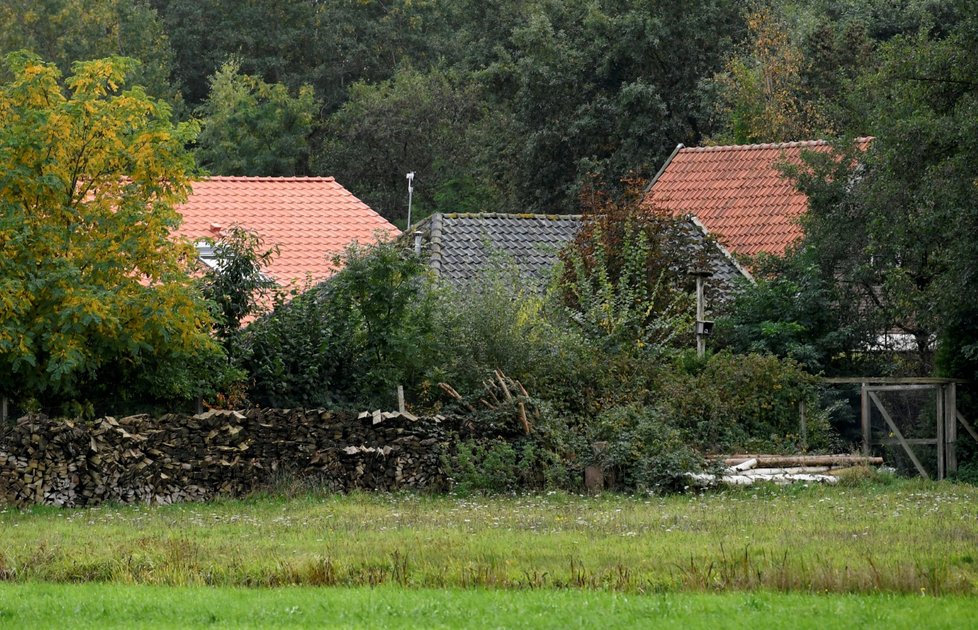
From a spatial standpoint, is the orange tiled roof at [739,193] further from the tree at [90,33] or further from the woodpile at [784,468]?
the tree at [90,33]

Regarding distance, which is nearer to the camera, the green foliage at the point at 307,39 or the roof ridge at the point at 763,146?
the roof ridge at the point at 763,146

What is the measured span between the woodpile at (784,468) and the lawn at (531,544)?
0.97m

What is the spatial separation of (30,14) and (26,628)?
53238 mm

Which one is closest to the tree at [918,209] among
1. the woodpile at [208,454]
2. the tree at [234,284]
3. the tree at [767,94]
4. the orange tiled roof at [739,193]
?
the orange tiled roof at [739,193]

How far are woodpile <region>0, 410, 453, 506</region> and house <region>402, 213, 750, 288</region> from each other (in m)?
9.41

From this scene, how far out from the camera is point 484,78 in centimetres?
4725

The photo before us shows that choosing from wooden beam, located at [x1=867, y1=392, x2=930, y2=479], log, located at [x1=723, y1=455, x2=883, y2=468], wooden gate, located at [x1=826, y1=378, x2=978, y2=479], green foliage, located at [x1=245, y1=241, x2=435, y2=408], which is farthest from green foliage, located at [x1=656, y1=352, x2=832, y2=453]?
green foliage, located at [x1=245, y1=241, x2=435, y2=408]

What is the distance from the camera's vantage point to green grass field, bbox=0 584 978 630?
10.8m

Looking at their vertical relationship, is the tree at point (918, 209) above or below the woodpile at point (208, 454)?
above

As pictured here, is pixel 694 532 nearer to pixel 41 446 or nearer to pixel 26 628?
pixel 26 628

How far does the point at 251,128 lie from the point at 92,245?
115 feet

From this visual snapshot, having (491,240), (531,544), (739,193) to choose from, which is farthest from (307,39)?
(531,544)

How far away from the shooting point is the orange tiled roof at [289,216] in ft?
111

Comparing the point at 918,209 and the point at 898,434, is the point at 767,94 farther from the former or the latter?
the point at 898,434
